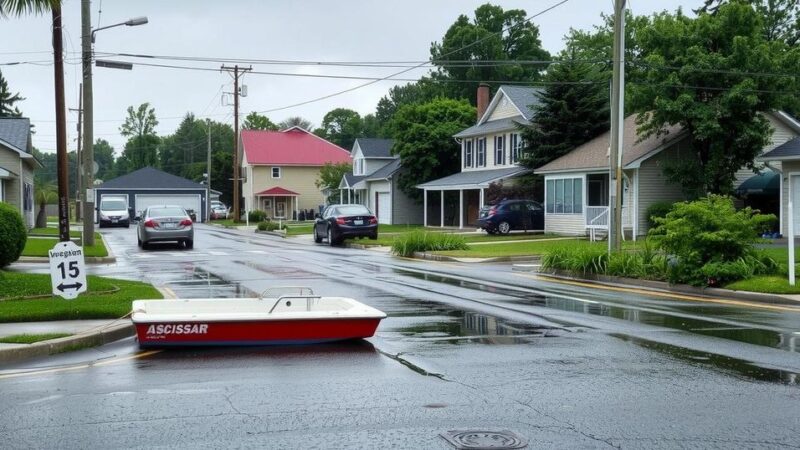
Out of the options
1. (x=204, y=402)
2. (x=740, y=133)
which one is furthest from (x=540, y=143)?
(x=204, y=402)

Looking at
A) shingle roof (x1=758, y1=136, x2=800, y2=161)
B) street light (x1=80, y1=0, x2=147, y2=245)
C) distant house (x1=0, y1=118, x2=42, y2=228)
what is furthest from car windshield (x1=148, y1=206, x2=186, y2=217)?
shingle roof (x1=758, y1=136, x2=800, y2=161)

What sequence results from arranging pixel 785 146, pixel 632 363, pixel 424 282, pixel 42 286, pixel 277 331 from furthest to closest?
pixel 785 146 → pixel 424 282 → pixel 42 286 → pixel 277 331 → pixel 632 363

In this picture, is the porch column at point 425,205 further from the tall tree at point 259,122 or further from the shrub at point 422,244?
the tall tree at point 259,122

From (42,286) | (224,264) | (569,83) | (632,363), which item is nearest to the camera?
(632,363)

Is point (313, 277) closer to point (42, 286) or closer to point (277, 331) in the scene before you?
point (42, 286)

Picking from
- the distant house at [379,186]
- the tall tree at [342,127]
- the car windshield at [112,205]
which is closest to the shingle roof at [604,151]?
the distant house at [379,186]

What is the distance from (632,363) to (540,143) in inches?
1323

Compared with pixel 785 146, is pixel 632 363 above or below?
below

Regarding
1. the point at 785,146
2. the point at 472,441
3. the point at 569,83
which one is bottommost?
the point at 472,441

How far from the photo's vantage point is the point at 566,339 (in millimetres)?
10531

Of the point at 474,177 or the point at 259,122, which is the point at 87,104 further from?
the point at 259,122

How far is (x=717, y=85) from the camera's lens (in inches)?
1243

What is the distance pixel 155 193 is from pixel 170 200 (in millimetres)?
1540

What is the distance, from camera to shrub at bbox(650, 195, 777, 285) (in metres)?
17.3
